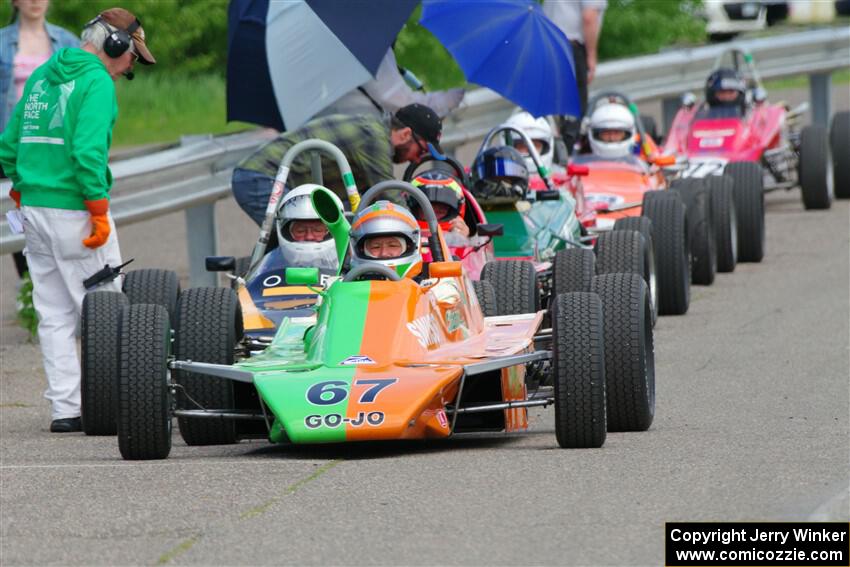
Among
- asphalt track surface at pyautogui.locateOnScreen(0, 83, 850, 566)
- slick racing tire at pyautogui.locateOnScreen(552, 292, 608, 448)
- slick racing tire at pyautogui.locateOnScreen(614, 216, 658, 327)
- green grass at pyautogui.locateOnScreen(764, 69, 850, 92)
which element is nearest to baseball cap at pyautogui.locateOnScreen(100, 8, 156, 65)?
asphalt track surface at pyautogui.locateOnScreen(0, 83, 850, 566)

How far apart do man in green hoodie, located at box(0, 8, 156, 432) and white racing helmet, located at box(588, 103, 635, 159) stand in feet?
24.7

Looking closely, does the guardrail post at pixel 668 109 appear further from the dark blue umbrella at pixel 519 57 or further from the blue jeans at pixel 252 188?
the blue jeans at pixel 252 188

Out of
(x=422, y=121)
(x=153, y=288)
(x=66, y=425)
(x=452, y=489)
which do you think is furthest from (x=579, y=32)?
(x=452, y=489)

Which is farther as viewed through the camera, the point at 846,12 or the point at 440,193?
the point at 846,12

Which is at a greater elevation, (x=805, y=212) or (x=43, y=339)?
(x=43, y=339)

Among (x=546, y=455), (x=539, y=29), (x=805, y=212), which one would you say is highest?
(x=539, y=29)

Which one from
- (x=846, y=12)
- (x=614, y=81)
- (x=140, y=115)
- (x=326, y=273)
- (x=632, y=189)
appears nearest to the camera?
(x=326, y=273)

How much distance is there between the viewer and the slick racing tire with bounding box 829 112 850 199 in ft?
68.1

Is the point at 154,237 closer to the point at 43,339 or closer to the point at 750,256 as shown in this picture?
the point at 750,256

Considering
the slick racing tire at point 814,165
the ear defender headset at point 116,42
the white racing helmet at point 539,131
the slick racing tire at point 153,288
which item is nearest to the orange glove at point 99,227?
the slick racing tire at point 153,288

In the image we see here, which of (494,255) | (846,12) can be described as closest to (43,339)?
(494,255)

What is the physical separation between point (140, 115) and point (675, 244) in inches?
602

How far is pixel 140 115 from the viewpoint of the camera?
2888 cm

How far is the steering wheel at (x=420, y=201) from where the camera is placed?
10.8 m
